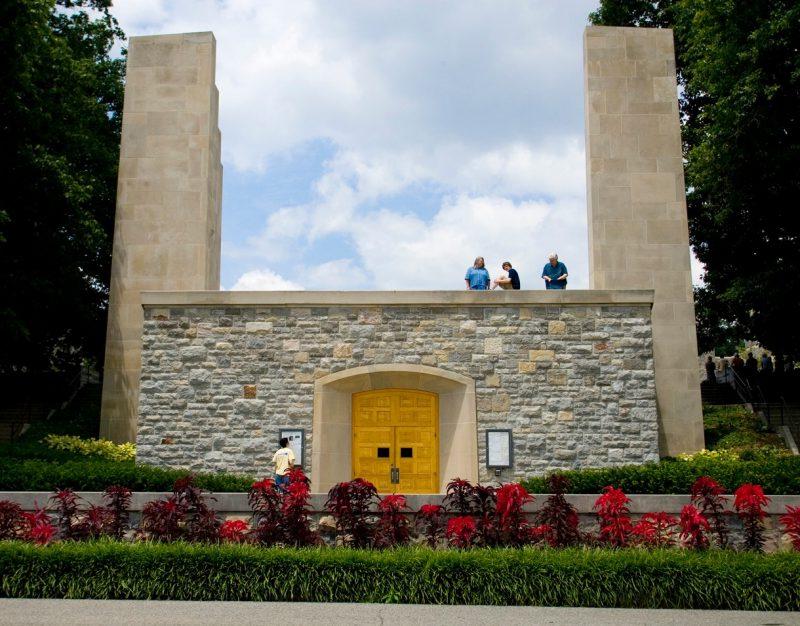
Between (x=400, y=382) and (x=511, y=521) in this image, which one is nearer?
(x=511, y=521)

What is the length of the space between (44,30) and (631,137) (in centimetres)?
1396

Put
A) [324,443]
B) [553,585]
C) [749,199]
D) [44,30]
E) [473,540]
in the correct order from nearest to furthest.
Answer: [553,585] < [473,540] < [324,443] < [44,30] < [749,199]

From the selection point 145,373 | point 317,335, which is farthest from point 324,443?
point 145,373

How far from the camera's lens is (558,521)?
31.8ft

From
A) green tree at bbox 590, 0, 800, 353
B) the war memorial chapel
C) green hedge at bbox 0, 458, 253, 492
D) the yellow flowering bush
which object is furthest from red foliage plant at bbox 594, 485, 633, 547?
green tree at bbox 590, 0, 800, 353

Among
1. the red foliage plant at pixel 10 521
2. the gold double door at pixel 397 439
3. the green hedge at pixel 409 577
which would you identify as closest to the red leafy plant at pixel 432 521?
the green hedge at pixel 409 577

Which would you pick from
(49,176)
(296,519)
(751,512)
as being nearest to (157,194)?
(49,176)

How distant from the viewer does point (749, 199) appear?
22.6 metres

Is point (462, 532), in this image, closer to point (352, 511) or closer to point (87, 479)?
point (352, 511)

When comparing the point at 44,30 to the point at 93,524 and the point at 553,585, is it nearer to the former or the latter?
the point at 93,524

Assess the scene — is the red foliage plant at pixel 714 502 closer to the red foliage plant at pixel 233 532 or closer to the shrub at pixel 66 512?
the red foliage plant at pixel 233 532

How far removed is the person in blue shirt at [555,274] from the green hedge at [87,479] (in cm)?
792

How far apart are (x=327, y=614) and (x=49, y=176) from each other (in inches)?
609

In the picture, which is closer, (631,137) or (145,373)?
(145,373)
